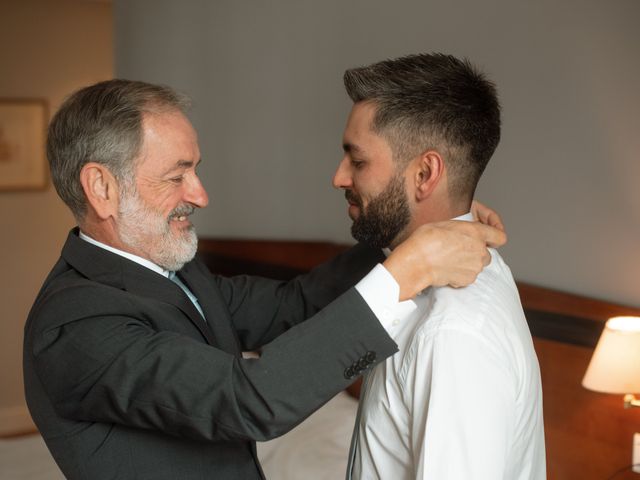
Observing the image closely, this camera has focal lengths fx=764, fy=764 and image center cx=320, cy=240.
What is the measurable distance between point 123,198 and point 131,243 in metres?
0.11

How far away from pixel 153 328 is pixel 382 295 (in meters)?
0.50

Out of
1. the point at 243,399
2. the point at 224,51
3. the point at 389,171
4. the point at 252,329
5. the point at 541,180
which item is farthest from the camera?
the point at 224,51

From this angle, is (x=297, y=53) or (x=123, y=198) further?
(x=297, y=53)

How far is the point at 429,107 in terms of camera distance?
1.59 meters

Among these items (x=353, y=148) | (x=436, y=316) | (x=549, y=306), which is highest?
(x=353, y=148)

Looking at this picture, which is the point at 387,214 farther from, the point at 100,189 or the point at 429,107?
the point at 100,189

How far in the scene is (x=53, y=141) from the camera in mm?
1676

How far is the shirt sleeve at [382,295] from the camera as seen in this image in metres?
1.39

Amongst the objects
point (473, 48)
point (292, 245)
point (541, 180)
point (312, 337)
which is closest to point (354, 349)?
point (312, 337)

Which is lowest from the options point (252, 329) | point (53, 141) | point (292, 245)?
point (292, 245)

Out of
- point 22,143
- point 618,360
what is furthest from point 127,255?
point 22,143

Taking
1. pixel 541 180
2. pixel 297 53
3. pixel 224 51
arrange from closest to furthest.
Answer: pixel 541 180 < pixel 297 53 < pixel 224 51

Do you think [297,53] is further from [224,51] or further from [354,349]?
[354,349]

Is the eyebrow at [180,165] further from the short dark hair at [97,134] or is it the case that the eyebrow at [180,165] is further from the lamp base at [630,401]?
the lamp base at [630,401]
